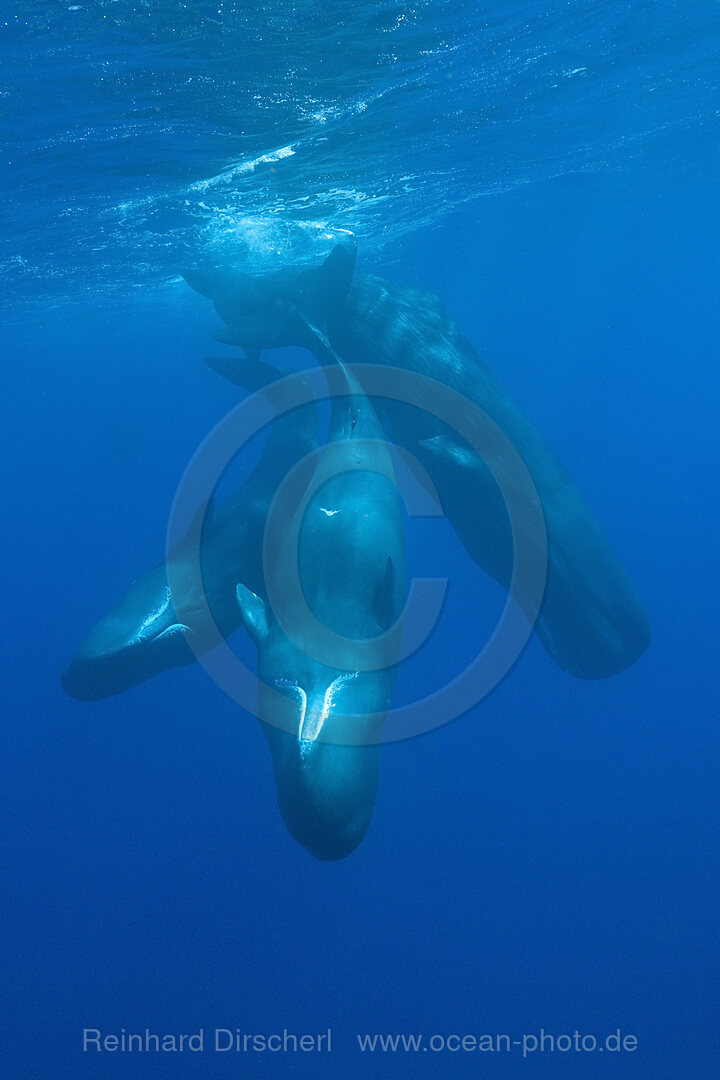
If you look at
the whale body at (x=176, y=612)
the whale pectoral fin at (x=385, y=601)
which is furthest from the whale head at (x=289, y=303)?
the whale pectoral fin at (x=385, y=601)

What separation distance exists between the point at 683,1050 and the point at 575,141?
79.9ft

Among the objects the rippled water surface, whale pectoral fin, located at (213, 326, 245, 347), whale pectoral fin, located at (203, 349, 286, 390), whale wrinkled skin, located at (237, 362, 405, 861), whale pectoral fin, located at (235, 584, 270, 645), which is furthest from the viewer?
the rippled water surface

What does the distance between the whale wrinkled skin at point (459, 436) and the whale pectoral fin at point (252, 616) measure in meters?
2.75

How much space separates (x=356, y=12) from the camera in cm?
1044

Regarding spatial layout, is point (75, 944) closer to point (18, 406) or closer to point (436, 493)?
point (436, 493)

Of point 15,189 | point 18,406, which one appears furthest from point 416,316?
point 18,406

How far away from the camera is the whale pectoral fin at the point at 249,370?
10031 millimetres

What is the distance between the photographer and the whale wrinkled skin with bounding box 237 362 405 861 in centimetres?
527

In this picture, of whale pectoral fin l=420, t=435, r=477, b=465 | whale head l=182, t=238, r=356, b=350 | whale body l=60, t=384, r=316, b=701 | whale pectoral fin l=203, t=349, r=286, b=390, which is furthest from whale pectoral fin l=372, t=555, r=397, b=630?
whale pectoral fin l=203, t=349, r=286, b=390

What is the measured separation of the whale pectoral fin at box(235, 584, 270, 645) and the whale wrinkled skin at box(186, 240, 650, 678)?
2750 millimetres

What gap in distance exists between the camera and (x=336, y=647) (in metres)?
5.90

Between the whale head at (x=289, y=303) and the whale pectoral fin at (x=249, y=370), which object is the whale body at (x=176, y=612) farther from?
the whale head at (x=289, y=303)

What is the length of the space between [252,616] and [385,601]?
47.1 inches

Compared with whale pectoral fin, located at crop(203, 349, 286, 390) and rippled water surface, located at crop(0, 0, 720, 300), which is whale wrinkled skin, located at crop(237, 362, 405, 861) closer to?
whale pectoral fin, located at crop(203, 349, 286, 390)
